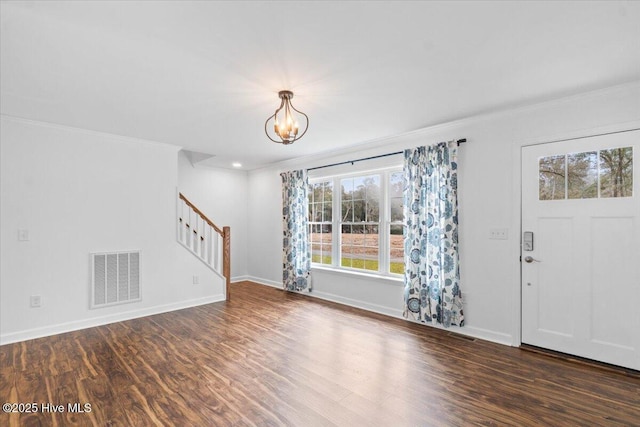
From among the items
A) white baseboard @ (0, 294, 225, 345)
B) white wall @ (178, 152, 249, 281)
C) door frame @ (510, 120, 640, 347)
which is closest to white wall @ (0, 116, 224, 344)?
white baseboard @ (0, 294, 225, 345)

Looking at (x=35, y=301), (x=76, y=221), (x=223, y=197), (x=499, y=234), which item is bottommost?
(x=35, y=301)

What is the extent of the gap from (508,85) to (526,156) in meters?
0.97

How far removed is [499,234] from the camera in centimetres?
355

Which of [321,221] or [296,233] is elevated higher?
[321,221]

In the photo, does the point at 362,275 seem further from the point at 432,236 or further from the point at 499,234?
the point at 499,234

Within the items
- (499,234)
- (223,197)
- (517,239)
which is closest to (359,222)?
(499,234)

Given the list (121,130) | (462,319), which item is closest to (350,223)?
(462,319)

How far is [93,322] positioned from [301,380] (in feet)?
10.4

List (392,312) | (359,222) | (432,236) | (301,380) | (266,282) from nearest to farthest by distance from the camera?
(301,380) → (432,236) → (392,312) → (359,222) → (266,282)

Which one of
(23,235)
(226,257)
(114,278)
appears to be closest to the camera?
(23,235)

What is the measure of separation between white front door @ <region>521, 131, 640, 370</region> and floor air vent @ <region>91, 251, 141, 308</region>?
504cm

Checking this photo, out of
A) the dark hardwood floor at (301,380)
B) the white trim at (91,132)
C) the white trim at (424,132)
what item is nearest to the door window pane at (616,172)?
the white trim at (424,132)

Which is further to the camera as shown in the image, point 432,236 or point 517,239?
point 432,236

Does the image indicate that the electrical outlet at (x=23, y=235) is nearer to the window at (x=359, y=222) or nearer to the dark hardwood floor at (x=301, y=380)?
the dark hardwood floor at (x=301, y=380)
